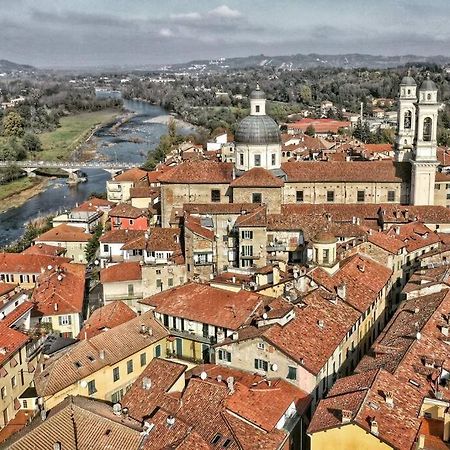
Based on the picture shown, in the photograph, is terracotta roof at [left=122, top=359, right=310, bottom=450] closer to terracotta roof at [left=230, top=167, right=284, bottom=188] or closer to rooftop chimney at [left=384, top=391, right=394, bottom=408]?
rooftop chimney at [left=384, top=391, right=394, bottom=408]

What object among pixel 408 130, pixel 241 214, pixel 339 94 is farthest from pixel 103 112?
pixel 241 214

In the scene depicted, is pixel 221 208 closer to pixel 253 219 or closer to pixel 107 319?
pixel 253 219

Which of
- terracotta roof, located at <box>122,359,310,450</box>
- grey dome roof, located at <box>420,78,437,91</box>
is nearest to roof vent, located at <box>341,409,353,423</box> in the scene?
terracotta roof, located at <box>122,359,310,450</box>

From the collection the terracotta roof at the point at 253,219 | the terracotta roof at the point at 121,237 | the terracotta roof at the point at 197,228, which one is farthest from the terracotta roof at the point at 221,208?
the terracotta roof at the point at 121,237

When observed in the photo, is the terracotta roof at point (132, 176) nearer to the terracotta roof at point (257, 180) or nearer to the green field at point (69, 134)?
the terracotta roof at point (257, 180)

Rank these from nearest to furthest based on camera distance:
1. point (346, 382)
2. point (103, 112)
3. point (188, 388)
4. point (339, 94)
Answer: point (346, 382) → point (188, 388) → point (339, 94) → point (103, 112)

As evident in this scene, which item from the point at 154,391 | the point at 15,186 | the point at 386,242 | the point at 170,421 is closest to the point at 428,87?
the point at 386,242

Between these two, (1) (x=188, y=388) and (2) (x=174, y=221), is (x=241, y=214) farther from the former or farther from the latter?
(1) (x=188, y=388)
